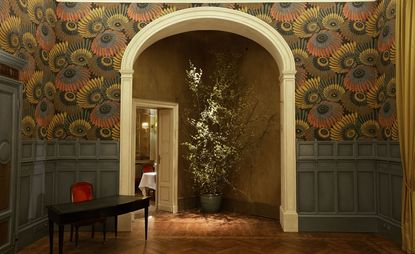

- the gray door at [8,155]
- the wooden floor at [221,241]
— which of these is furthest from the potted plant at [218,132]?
the gray door at [8,155]

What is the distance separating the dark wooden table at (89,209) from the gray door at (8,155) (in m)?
0.50

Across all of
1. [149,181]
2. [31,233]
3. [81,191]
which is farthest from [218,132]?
[31,233]

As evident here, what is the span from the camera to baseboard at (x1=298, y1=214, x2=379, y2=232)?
16.5 feet

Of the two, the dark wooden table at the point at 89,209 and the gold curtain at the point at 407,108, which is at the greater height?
the gold curtain at the point at 407,108

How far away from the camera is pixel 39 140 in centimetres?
467

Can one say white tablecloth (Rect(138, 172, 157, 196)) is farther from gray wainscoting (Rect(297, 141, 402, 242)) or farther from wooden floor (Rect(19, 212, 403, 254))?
gray wainscoting (Rect(297, 141, 402, 242))

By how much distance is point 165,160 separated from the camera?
6930 millimetres

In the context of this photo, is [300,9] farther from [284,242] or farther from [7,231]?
[7,231]

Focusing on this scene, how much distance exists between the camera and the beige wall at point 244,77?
6285 millimetres

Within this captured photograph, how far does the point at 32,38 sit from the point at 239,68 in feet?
12.4

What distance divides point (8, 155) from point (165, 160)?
3.38m

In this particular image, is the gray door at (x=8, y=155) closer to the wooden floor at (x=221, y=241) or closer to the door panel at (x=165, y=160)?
the wooden floor at (x=221, y=241)

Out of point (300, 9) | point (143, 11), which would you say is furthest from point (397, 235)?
point (143, 11)

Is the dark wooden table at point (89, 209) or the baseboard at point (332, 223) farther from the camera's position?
the baseboard at point (332, 223)
